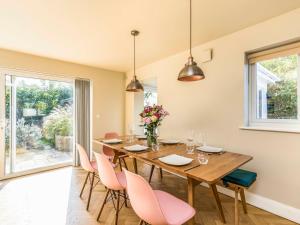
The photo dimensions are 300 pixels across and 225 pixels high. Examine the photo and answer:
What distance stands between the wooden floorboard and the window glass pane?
1.30m

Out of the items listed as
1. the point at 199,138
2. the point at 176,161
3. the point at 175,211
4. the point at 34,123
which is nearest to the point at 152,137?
the point at 176,161

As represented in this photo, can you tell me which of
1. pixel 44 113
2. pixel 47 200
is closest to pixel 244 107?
pixel 47 200

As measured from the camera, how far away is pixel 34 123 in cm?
355

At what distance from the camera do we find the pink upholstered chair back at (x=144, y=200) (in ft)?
3.72

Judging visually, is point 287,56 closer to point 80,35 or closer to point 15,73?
point 80,35

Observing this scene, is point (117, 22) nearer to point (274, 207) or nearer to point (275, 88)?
point (275, 88)

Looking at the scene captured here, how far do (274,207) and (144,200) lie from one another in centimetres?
189

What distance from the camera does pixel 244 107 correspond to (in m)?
2.34

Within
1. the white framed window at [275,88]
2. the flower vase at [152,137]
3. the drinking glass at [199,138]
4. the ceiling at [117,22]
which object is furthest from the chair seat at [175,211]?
the ceiling at [117,22]

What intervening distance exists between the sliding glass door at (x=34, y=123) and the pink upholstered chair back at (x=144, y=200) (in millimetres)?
3174

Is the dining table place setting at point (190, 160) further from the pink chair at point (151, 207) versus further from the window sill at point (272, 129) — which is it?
the window sill at point (272, 129)

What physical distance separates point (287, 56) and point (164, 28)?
163cm

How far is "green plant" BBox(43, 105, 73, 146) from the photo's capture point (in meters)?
3.74

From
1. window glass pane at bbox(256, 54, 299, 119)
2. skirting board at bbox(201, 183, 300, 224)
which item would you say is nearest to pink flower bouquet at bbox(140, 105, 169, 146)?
window glass pane at bbox(256, 54, 299, 119)
